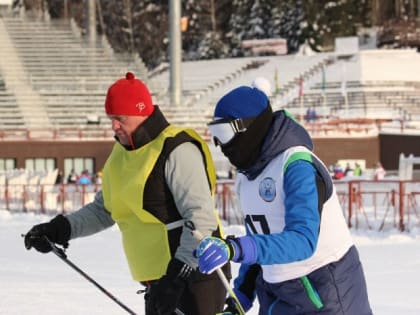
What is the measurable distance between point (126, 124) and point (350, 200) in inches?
480

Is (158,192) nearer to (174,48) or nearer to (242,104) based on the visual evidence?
(242,104)

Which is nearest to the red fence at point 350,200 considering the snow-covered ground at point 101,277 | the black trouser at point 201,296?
the snow-covered ground at point 101,277

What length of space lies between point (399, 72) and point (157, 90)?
50.9 ft

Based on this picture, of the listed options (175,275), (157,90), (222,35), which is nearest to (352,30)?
(222,35)

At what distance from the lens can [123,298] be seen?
760cm

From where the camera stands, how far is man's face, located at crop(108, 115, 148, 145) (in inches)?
146

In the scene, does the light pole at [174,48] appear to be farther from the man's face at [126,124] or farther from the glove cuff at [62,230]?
the man's face at [126,124]

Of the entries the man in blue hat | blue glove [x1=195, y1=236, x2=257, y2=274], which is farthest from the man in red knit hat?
blue glove [x1=195, y1=236, x2=257, y2=274]

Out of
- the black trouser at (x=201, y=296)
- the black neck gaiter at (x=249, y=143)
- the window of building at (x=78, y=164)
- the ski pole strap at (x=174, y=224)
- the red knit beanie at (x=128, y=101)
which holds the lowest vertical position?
the window of building at (x=78, y=164)

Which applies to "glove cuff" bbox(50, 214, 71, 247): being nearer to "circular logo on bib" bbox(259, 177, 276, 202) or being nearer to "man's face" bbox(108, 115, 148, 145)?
"man's face" bbox(108, 115, 148, 145)

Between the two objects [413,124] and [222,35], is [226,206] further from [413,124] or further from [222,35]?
[222,35]

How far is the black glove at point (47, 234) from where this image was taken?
4.03 m

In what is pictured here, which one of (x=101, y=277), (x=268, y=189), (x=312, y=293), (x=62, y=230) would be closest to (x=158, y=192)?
(x=62, y=230)

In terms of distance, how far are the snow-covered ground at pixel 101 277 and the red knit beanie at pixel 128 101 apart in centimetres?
331
